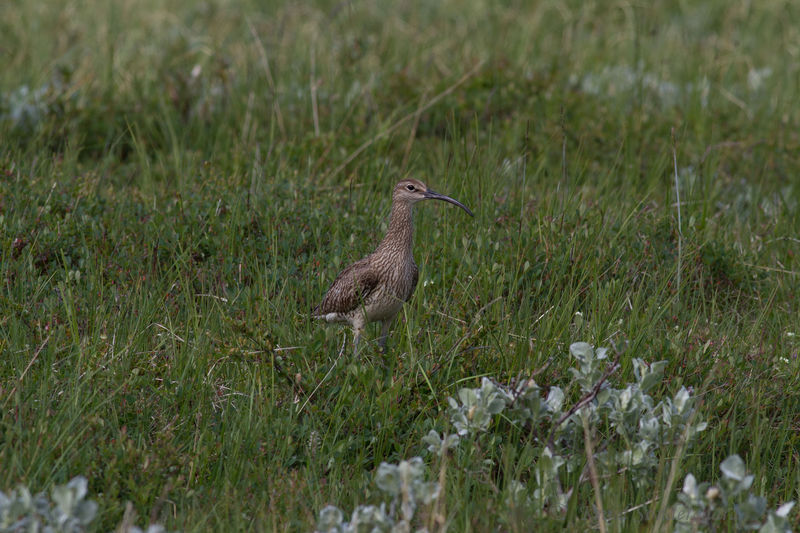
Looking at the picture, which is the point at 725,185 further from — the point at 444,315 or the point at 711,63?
the point at 444,315

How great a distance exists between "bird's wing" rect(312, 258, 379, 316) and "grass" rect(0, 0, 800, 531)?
140mm

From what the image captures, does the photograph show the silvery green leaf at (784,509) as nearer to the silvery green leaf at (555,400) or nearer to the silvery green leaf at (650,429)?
the silvery green leaf at (650,429)

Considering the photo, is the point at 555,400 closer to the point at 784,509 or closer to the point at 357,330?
the point at 784,509

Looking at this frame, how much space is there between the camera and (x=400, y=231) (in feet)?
18.8

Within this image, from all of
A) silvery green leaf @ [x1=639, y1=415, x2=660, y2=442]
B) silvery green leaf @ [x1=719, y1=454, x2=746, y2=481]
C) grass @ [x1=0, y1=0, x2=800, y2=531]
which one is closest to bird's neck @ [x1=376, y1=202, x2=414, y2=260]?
grass @ [x1=0, y1=0, x2=800, y2=531]

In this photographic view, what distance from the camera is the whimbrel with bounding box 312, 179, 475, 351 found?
5.53m

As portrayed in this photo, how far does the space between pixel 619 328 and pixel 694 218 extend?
161 cm

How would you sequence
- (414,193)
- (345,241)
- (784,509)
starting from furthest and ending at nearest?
(345,241) → (414,193) → (784,509)

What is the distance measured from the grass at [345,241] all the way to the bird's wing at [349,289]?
0.46 feet

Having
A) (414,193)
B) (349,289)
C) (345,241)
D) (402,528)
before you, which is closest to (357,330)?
(349,289)

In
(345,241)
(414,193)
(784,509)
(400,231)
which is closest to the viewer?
(784,509)

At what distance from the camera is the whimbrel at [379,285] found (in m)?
5.53

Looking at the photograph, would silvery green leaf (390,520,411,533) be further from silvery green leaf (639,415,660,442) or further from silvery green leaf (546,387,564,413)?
silvery green leaf (639,415,660,442)

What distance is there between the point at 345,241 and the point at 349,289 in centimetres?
93
